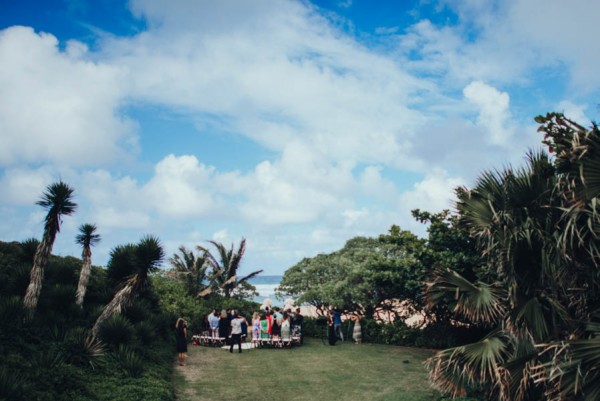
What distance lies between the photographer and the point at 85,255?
1514cm

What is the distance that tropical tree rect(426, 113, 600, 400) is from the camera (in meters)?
7.87

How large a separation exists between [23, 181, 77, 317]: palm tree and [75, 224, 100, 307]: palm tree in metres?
2.05

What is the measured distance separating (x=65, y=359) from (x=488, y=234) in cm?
983

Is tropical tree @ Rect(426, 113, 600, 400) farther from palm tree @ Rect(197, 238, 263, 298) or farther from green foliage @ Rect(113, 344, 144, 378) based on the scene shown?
palm tree @ Rect(197, 238, 263, 298)

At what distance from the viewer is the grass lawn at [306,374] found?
12.7m

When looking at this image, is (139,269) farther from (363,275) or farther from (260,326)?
(363,275)

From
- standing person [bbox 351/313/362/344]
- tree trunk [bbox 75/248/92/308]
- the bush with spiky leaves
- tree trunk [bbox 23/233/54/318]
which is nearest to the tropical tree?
the bush with spiky leaves

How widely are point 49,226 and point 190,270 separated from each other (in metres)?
18.7

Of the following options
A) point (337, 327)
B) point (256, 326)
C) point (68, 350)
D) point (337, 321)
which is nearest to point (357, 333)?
point (337, 321)

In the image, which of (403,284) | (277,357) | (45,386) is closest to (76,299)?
(45,386)

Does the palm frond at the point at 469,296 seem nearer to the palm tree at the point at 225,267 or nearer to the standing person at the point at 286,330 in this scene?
the standing person at the point at 286,330

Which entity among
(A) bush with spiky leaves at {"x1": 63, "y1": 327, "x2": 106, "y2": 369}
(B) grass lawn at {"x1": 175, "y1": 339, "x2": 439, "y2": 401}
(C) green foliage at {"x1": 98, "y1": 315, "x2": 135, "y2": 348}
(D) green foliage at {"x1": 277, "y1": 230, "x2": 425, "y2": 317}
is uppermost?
(D) green foliage at {"x1": 277, "y1": 230, "x2": 425, "y2": 317}

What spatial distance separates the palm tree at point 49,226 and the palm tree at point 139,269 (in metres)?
1.90

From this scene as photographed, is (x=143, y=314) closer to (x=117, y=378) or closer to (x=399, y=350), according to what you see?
(x=117, y=378)
